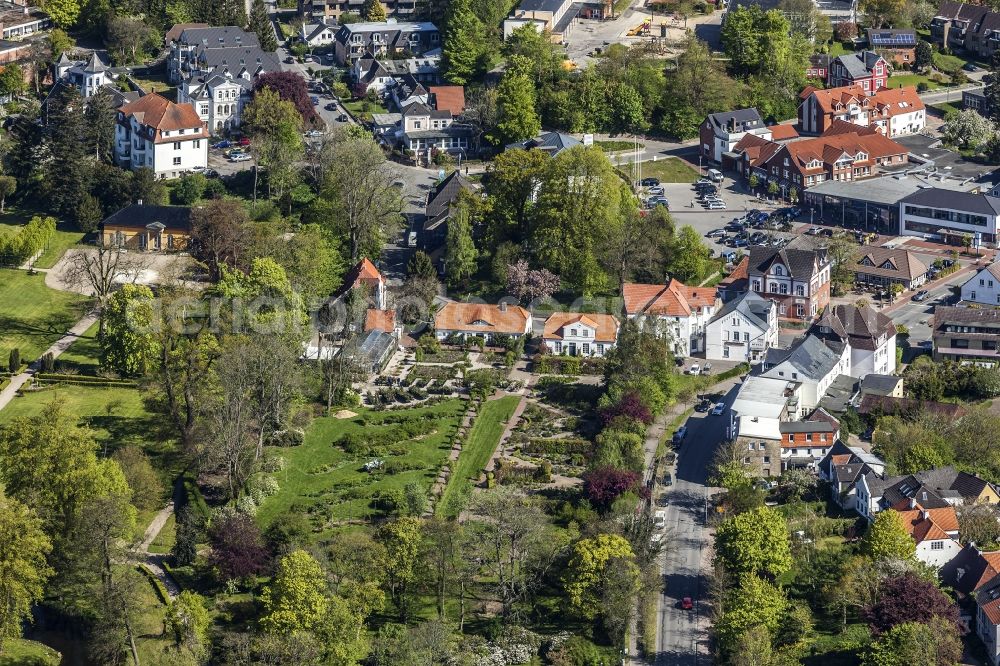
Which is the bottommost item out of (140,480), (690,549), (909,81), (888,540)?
(690,549)

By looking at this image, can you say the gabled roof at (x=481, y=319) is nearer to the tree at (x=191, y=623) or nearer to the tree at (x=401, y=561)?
the tree at (x=401, y=561)

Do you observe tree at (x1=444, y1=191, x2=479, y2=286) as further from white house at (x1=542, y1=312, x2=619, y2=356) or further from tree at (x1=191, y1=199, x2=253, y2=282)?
tree at (x1=191, y1=199, x2=253, y2=282)

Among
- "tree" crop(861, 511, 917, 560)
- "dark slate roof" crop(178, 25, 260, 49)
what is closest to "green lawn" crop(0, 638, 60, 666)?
"tree" crop(861, 511, 917, 560)

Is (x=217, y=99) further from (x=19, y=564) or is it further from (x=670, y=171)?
(x=19, y=564)

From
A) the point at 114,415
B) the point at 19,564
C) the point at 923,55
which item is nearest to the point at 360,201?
the point at 114,415

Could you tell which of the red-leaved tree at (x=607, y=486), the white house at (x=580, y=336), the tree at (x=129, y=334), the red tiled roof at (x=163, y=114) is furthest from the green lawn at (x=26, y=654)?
the red tiled roof at (x=163, y=114)
